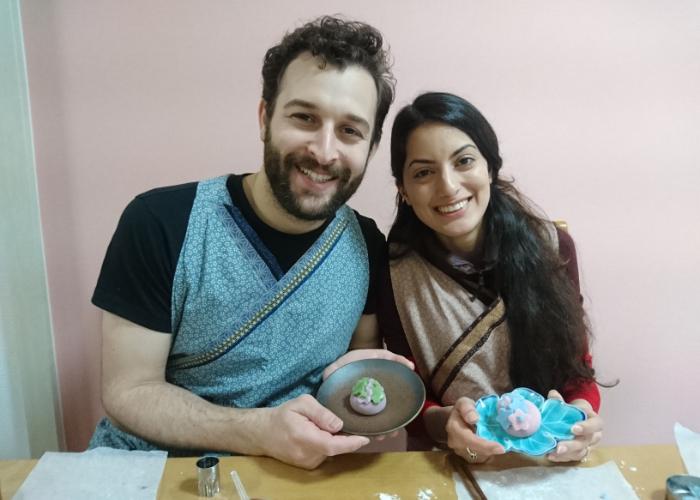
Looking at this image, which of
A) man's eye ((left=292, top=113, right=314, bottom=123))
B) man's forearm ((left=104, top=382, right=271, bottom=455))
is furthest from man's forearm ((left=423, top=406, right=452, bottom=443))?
man's eye ((left=292, top=113, right=314, bottom=123))

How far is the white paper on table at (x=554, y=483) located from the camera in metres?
0.86

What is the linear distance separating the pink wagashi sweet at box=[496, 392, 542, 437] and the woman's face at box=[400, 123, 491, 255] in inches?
16.1

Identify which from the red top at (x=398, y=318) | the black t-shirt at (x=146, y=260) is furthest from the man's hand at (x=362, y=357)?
the black t-shirt at (x=146, y=260)

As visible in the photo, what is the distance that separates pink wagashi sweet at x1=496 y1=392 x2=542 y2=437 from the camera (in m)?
0.91

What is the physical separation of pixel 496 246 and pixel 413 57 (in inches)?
26.5

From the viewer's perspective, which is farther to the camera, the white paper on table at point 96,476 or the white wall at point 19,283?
the white wall at point 19,283

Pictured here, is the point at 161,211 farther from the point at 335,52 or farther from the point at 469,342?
the point at 469,342

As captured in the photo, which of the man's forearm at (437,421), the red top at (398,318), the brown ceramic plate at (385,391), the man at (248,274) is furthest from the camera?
the red top at (398,318)

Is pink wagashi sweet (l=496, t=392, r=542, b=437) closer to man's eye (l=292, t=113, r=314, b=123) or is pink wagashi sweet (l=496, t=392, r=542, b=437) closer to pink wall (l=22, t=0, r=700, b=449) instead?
man's eye (l=292, t=113, r=314, b=123)

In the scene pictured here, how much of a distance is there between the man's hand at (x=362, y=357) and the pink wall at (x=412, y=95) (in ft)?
1.88

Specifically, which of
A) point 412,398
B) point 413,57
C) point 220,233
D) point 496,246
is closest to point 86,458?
point 220,233

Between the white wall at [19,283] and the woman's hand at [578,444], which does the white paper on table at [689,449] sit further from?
the white wall at [19,283]

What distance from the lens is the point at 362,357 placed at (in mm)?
1169

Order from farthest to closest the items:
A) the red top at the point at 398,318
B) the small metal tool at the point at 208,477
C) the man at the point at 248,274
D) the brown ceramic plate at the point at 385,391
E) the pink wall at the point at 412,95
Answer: the pink wall at the point at 412,95 → the red top at the point at 398,318 → the man at the point at 248,274 → the brown ceramic plate at the point at 385,391 → the small metal tool at the point at 208,477
